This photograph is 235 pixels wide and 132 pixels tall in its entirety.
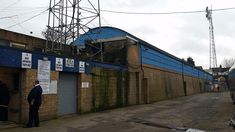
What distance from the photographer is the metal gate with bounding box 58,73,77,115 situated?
17.0 metres

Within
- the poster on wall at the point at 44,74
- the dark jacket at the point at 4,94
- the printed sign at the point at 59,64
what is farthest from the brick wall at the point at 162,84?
the dark jacket at the point at 4,94

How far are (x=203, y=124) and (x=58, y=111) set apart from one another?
6957 millimetres

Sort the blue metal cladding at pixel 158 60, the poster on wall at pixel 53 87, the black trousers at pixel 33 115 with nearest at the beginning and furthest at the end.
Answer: the black trousers at pixel 33 115
the poster on wall at pixel 53 87
the blue metal cladding at pixel 158 60

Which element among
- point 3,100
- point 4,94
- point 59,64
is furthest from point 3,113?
point 59,64

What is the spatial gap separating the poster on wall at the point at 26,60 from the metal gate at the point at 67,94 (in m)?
2.76

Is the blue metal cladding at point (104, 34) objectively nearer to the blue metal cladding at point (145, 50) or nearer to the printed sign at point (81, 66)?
the blue metal cladding at point (145, 50)

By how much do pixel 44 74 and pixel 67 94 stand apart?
2568mm

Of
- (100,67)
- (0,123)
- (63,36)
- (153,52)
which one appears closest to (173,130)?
(0,123)

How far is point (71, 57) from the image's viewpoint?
17375mm

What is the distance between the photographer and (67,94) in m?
17.6

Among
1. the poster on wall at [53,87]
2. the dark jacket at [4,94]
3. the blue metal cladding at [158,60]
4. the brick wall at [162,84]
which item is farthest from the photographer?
the brick wall at [162,84]

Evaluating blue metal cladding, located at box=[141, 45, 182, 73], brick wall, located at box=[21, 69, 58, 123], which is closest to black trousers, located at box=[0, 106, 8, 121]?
brick wall, located at box=[21, 69, 58, 123]

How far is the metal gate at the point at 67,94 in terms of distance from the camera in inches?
667

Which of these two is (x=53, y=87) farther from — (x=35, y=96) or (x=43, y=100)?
(x=35, y=96)
